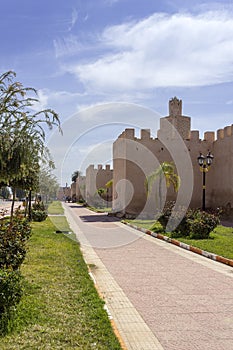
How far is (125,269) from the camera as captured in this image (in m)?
8.77

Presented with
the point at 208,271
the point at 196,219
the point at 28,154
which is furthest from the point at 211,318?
the point at 196,219

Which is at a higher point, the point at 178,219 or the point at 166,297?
the point at 178,219

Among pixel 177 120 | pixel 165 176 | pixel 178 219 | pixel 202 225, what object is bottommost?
pixel 202 225

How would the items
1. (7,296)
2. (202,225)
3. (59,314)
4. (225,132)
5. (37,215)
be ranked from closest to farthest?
(7,296) < (59,314) < (202,225) < (37,215) < (225,132)

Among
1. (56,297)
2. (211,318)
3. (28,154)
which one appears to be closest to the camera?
(211,318)

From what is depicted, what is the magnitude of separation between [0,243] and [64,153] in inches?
413

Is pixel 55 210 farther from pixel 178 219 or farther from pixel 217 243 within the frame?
pixel 217 243

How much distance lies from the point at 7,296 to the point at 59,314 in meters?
0.80

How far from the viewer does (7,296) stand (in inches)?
174

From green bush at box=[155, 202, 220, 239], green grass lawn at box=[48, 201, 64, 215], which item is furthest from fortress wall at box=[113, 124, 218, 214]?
green bush at box=[155, 202, 220, 239]

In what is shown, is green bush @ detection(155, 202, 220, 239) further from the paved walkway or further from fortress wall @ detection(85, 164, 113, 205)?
fortress wall @ detection(85, 164, 113, 205)

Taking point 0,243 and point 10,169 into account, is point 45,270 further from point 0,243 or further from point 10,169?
point 10,169

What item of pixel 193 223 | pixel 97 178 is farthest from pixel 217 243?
pixel 97 178

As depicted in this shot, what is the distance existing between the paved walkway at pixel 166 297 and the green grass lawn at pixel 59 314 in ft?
0.99
